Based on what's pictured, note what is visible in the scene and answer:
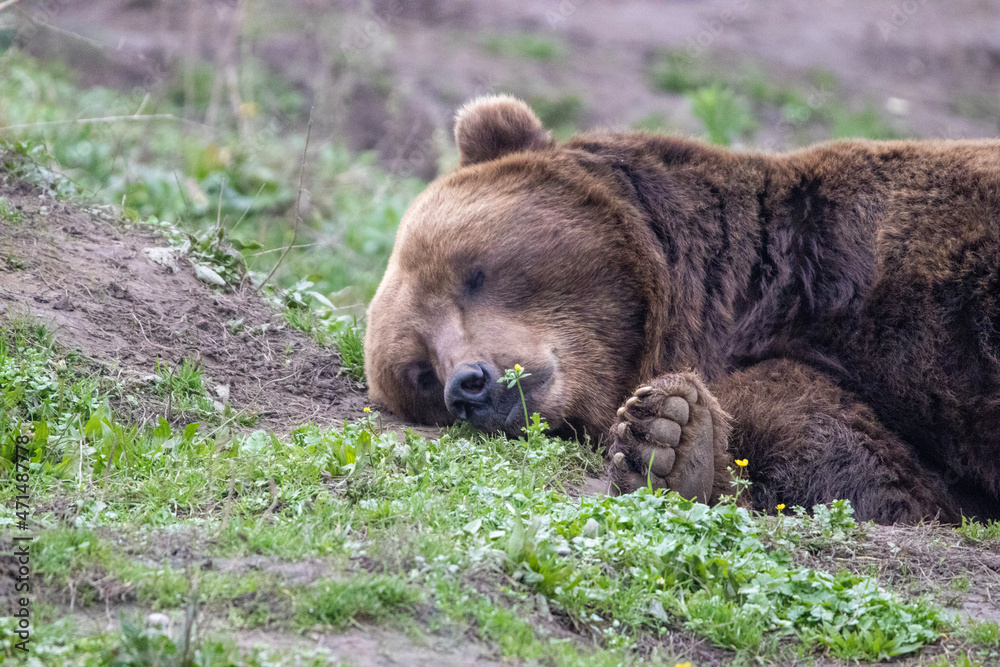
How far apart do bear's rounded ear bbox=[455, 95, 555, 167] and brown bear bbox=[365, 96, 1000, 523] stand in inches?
0.4

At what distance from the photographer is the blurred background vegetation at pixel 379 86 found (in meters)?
7.66

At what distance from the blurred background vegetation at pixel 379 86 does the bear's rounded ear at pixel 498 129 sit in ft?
4.93

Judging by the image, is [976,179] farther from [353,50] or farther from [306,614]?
[353,50]

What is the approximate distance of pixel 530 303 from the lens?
4.47 m

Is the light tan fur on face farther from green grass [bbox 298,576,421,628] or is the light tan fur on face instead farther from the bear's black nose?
green grass [bbox 298,576,421,628]

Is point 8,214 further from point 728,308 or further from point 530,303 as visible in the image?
point 728,308

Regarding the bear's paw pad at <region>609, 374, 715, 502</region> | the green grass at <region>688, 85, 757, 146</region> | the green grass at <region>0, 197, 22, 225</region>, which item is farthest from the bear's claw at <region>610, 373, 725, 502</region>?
the green grass at <region>688, 85, 757, 146</region>

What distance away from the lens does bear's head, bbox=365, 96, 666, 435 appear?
14.2ft

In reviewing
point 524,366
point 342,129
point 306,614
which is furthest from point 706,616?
point 342,129

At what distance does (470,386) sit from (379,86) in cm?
800

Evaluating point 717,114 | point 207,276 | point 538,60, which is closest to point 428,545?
point 207,276

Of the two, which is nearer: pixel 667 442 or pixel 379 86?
pixel 667 442

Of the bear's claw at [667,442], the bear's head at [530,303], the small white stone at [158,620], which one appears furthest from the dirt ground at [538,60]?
the small white stone at [158,620]

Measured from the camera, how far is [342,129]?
1100 cm
